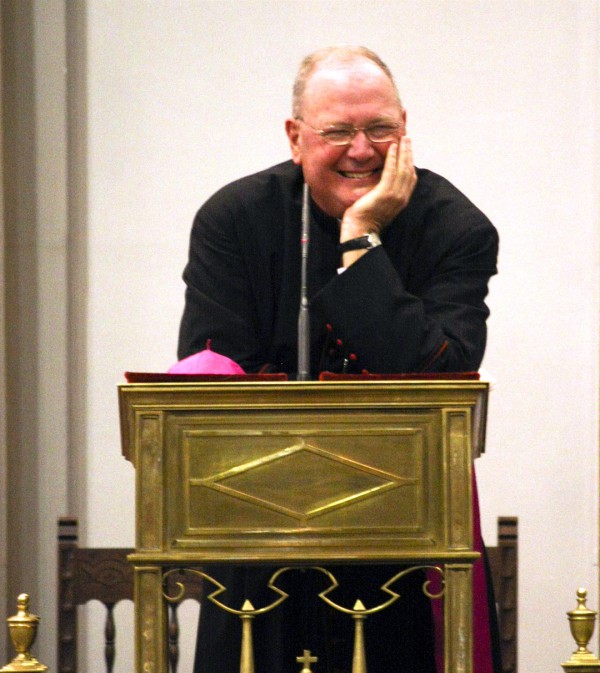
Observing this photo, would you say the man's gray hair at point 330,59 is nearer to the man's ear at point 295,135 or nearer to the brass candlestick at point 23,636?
the man's ear at point 295,135

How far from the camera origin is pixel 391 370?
2.73 metres

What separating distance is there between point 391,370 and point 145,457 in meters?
0.65

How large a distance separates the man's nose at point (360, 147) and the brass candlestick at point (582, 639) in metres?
1.05

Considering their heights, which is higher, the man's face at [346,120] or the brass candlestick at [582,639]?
the man's face at [346,120]

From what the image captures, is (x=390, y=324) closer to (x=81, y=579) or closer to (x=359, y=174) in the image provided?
(x=359, y=174)

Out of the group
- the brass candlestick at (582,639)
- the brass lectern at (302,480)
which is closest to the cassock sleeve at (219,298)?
the brass lectern at (302,480)

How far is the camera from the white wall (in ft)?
16.8

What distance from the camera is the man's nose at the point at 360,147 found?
289 centimetres

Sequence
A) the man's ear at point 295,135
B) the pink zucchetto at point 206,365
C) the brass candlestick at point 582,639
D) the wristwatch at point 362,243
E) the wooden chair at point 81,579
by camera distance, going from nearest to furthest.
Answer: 1. the brass candlestick at point 582,639
2. the pink zucchetto at point 206,365
3. the wristwatch at point 362,243
4. the man's ear at point 295,135
5. the wooden chair at point 81,579

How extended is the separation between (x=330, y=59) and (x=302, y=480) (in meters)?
1.08

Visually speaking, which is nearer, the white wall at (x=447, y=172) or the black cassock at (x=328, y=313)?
the black cassock at (x=328, y=313)

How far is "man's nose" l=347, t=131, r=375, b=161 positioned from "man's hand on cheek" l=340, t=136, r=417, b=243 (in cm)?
4

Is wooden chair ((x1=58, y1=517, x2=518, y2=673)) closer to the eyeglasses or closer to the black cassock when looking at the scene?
the black cassock

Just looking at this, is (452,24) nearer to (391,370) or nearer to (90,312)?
(90,312)
